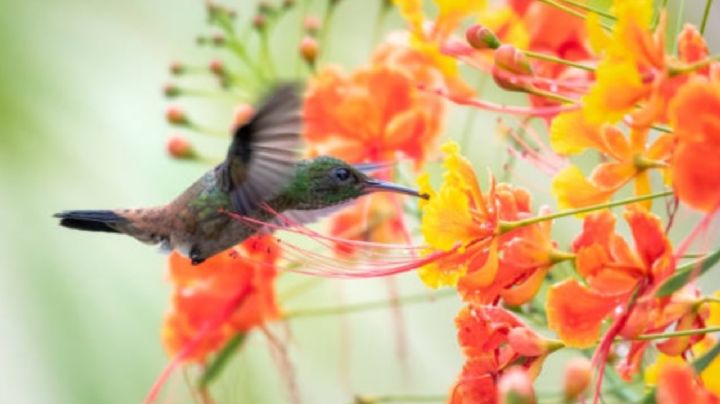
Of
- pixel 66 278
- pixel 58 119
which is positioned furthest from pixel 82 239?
pixel 58 119

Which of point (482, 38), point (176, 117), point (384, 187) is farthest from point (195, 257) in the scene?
point (482, 38)

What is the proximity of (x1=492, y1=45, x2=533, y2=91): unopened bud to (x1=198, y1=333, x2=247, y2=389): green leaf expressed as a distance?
2.13 feet

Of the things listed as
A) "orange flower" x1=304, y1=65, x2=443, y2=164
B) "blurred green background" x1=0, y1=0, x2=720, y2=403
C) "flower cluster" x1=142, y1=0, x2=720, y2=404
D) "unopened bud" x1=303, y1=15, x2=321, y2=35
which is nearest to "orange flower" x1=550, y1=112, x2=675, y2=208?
"flower cluster" x1=142, y1=0, x2=720, y2=404

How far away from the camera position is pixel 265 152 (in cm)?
124

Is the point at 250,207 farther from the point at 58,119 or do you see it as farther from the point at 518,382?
the point at 58,119

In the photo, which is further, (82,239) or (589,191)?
(82,239)

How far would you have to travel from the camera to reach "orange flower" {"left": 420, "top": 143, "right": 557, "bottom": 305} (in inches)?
41.2

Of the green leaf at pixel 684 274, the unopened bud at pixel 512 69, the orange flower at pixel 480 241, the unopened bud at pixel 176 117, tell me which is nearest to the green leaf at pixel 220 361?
the unopened bud at pixel 176 117

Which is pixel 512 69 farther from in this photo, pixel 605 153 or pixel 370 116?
pixel 370 116

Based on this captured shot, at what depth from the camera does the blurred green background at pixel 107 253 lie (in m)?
2.35

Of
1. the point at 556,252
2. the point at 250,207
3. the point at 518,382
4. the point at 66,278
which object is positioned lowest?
the point at 518,382

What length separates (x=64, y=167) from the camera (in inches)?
100

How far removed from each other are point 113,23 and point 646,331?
2.00 m

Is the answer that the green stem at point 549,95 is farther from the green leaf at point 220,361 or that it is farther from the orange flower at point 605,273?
the green leaf at point 220,361
